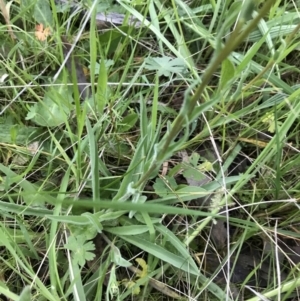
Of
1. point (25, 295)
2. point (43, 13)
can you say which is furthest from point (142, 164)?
point (43, 13)

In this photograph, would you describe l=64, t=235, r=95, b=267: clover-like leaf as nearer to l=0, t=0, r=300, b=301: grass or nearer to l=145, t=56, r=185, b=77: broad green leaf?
l=0, t=0, r=300, b=301: grass

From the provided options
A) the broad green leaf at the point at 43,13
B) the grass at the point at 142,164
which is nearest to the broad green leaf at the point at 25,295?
the grass at the point at 142,164

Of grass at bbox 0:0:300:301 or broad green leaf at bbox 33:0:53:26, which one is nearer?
grass at bbox 0:0:300:301

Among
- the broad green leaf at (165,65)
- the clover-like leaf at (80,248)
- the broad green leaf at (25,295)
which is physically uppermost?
the broad green leaf at (165,65)

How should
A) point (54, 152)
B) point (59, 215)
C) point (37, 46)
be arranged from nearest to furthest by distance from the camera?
1. point (59, 215)
2. point (54, 152)
3. point (37, 46)

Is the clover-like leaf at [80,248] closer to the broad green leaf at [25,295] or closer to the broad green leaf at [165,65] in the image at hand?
the broad green leaf at [25,295]

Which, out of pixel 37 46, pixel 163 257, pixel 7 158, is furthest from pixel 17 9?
pixel 163 257

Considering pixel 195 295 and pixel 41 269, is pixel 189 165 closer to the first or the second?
pixel 195 295

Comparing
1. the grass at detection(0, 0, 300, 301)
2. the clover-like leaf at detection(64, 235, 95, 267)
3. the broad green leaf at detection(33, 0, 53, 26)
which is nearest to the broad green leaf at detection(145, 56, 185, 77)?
the grass at detection(0, 0, 300, 301)
